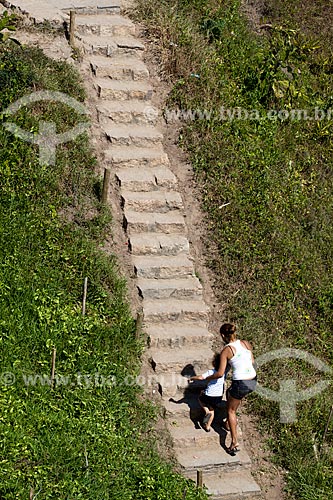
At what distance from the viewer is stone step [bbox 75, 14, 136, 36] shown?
13422 millimetres

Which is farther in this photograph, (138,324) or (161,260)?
(161,260)

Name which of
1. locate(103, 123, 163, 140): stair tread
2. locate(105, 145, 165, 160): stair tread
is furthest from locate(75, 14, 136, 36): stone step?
locate(105, 145, 165, 160): stair tread

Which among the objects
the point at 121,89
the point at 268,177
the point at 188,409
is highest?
the point at 121,89

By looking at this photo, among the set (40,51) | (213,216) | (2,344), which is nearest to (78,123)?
(40,51)

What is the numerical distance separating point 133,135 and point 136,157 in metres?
0.40

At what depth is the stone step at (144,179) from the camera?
11.7m

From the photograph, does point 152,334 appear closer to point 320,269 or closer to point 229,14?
point 320,269

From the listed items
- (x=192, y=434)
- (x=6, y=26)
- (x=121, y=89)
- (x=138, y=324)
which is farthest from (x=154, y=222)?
(x=6, y=26)

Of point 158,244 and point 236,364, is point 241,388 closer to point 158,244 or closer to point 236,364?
point 236,364

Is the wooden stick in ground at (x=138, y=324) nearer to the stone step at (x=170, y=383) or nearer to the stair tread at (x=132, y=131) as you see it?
the stone step at (x=170, y=383)

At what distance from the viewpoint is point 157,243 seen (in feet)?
37.0
